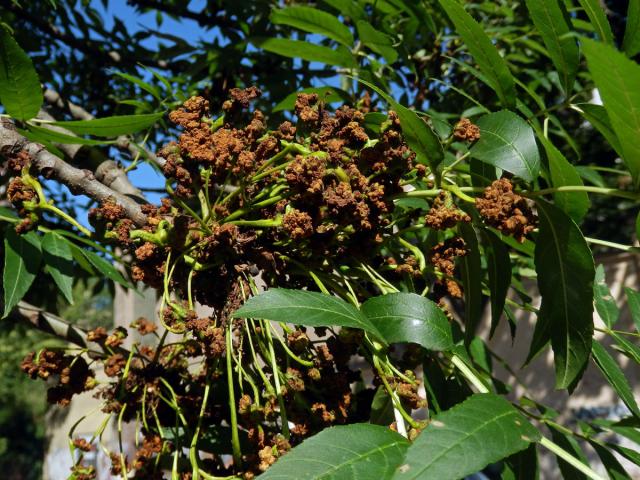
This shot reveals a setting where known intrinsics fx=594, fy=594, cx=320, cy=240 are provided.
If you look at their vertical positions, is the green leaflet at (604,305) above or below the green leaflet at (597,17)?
below

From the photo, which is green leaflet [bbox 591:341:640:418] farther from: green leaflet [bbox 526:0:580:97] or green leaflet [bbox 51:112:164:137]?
green leaflet [bbox 51:112:164:137]

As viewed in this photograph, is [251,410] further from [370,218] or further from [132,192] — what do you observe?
[132,192]

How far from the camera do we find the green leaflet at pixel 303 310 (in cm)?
67

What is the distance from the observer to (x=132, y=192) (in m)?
1.16

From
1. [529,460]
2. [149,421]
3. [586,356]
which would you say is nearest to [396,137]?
[586,356]

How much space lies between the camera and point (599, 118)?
32.0 inches

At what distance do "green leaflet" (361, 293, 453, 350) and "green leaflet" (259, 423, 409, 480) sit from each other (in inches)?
5.9

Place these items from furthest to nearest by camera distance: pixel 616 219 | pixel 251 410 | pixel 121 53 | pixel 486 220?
pixel 616 219, pixel 121 53, pixel 251 410, pixel 486 220

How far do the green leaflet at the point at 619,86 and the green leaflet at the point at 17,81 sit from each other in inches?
30.3

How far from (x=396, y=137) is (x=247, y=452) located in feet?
1.86

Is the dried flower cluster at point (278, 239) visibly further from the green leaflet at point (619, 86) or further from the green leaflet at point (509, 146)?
the green leaflet at point (619, 86)

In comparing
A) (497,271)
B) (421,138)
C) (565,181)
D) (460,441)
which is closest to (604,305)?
(497,271)

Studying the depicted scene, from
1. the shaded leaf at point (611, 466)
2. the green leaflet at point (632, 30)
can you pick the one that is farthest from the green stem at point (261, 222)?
the shaded leaf at point (611, 466)

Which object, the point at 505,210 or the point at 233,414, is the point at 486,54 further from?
the point at 233,414
